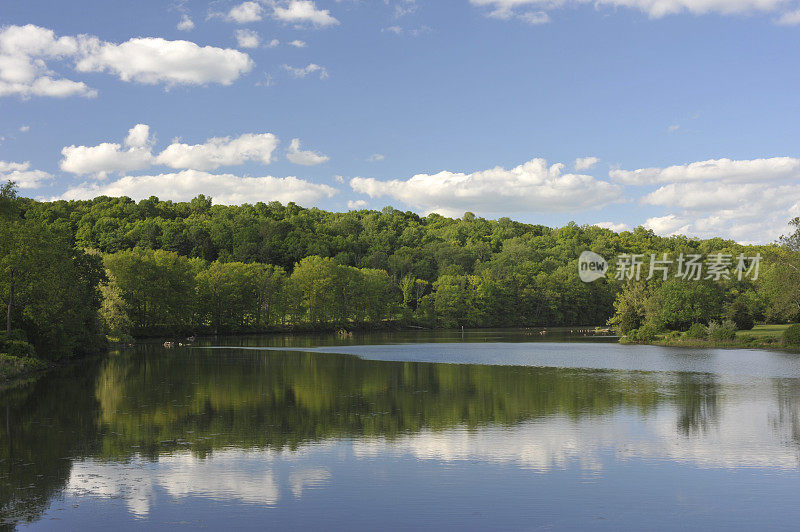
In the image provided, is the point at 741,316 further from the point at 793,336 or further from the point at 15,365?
the point at 15,365

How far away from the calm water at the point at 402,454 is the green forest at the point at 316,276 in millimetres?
15756

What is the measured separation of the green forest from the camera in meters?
41.8

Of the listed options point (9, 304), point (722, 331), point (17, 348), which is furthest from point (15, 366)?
point (722, 331)

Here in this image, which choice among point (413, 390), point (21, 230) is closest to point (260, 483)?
point (413, 390)

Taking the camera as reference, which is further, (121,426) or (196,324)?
(196,324)

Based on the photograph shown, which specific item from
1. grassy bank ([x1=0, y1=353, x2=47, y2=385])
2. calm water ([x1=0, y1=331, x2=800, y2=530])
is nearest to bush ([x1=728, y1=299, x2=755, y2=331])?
calm water ([x1=0, y1=331, x2=800, y2=530])

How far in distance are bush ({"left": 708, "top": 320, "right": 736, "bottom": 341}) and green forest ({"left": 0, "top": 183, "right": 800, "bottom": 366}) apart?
39cm

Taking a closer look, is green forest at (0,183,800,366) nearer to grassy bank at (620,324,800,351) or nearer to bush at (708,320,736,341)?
bush at (708,320,736,341)

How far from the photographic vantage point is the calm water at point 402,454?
10.9m

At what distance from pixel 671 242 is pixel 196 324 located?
93.7 meters

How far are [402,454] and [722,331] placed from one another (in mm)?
48682

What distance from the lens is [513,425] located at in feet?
61.5

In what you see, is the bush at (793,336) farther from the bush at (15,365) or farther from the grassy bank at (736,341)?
the bush at (15,365)

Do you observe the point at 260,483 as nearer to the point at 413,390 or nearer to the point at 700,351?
the point at 413,390
